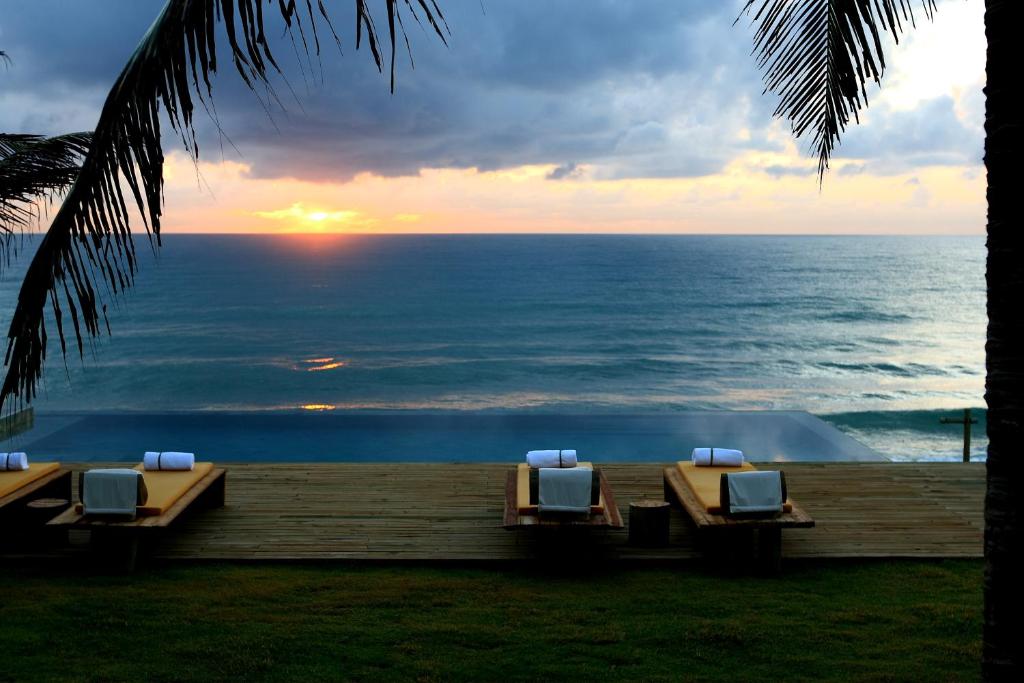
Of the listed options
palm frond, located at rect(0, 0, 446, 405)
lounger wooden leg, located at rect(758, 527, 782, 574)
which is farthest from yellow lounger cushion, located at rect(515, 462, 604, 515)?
palm frond, located at rect(0, 0, 446, 405)

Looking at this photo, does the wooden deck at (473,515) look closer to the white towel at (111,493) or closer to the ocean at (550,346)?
the white towel at (111,493)

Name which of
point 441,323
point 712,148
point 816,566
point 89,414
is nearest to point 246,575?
point 816,566

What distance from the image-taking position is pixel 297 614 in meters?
6.16

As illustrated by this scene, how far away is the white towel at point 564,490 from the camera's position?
7234 millimetres

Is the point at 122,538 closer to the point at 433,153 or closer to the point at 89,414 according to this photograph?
the point at 89,414

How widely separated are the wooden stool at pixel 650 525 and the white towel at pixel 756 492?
64cm

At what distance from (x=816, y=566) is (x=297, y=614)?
4.10 m

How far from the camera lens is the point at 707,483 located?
8.16 meters

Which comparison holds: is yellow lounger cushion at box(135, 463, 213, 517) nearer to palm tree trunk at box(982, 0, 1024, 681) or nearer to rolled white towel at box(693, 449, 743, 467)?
rolled white towel at box(693, 449, 743, 467)

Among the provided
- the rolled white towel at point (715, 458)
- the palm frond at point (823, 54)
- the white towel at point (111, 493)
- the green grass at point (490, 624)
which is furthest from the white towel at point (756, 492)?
the white towel at point (111, 493)

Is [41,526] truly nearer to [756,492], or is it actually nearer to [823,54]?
[756,492]

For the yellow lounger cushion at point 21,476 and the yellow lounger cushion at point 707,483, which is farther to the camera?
the yellow lounger cushion at point 21,476

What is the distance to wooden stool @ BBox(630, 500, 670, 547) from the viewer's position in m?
7.52

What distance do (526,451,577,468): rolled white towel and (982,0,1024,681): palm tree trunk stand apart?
19.3 feet
